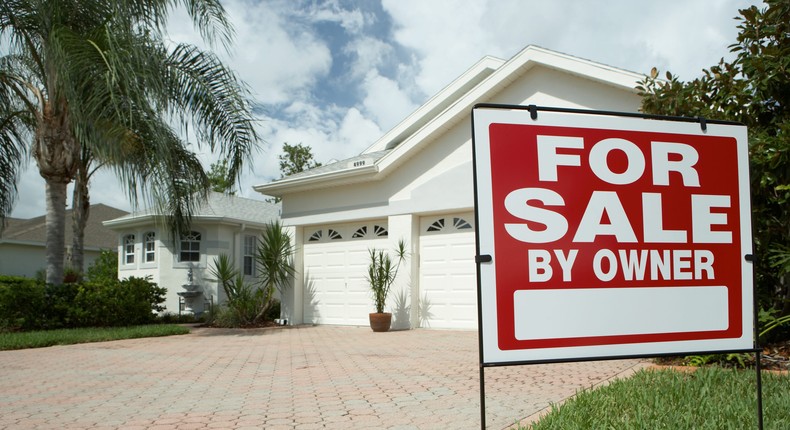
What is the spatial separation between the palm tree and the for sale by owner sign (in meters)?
9.14

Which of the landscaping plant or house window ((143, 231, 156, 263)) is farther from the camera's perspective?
house window ((143, 231, 156, 263))

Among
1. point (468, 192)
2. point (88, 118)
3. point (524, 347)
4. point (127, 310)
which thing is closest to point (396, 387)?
point (524, 347)

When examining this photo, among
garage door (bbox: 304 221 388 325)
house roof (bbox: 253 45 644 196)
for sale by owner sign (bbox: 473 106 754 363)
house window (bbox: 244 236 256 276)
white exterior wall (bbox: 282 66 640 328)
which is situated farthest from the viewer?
house window (bbox: 244 236 256 276)

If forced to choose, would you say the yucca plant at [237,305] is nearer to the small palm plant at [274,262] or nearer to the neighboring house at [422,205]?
the small palm plant at [274,262]

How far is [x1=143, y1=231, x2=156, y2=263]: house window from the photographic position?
20.8 meters

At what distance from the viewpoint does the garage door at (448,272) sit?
12.8 m

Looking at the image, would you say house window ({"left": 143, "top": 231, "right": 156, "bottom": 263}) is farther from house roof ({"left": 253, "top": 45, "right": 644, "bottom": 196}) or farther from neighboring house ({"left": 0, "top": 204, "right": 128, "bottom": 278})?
neighboring house ({"left": 0, "top": 204, "right": 128, "bottom": 278})

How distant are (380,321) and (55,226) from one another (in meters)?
7.70

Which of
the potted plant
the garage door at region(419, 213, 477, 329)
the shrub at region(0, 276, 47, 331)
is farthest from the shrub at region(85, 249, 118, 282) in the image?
the garage door at region(419, 213, 477, 329)

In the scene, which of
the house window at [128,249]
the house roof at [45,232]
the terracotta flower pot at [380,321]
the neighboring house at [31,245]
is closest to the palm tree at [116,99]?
the terracotta flower pot at [380,321]

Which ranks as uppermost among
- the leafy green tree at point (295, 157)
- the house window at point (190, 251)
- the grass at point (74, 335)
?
the leafy green tree at point (295, 157)

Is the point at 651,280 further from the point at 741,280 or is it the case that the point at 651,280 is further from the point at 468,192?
the point at 468,192

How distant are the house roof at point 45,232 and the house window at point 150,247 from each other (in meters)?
10.2

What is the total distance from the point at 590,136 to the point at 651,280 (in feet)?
2.89
